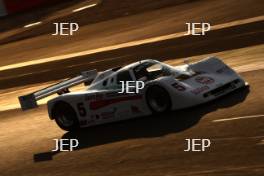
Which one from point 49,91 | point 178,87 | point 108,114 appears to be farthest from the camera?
point 49,91

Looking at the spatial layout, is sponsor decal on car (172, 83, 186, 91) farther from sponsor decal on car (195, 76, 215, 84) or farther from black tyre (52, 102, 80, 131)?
black tyre (52, 102, 80, 131)

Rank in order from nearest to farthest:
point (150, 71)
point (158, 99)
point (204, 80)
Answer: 1. point (158, 99)
2. point (204, 80)
3. point (150, 71)

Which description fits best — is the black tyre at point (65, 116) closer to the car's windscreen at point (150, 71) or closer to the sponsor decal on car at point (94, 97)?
the sponsor decal on car at point (94, 97)

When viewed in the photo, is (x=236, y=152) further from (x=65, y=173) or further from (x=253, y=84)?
(x=253, y=84)

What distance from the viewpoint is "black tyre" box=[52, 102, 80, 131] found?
18.3 m

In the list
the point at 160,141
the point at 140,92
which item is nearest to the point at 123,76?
the point at 140,92

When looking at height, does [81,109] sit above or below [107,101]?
below

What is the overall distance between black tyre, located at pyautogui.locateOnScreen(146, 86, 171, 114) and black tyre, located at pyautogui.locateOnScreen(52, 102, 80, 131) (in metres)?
2.58

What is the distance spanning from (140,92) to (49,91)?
305 cm

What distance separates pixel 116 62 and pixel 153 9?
11.4 meters

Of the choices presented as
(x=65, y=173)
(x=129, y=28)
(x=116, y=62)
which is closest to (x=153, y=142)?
(x=65, y=173)

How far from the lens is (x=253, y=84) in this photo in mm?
17891

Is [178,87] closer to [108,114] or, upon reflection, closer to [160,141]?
[160,141]

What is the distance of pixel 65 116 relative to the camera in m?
18.5
